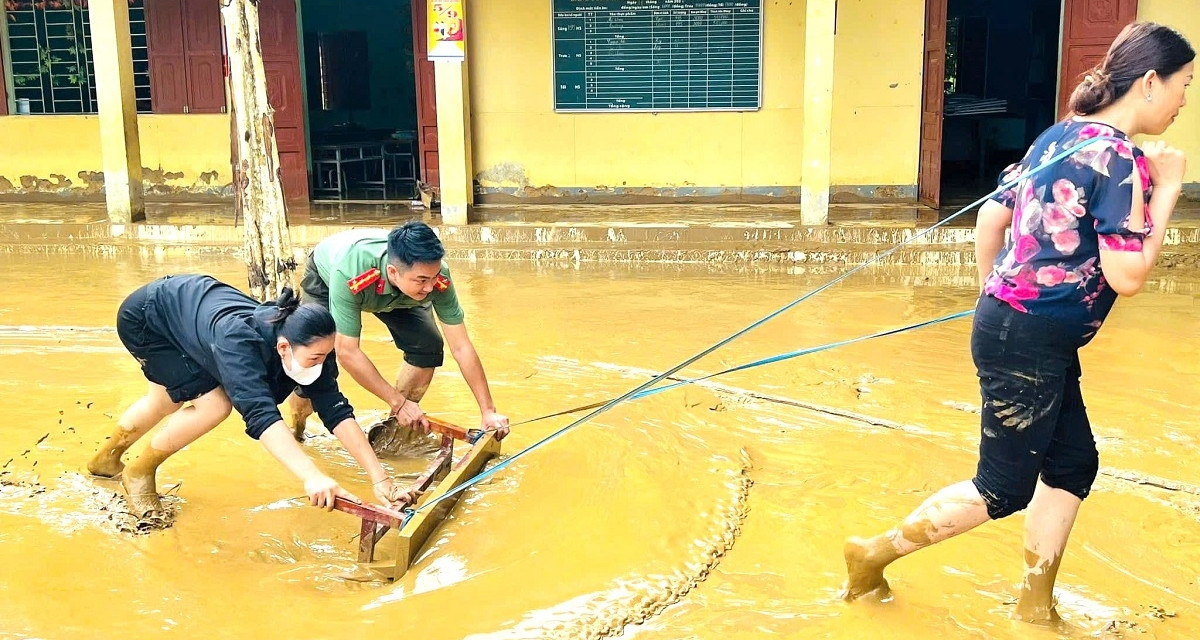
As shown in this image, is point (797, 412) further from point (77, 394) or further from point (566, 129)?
point (566, 129)

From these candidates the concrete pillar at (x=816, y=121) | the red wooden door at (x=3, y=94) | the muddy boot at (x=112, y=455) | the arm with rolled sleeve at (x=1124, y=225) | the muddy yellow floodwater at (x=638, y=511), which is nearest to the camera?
the arm with rolled sleeve at (x=1124, y=225)

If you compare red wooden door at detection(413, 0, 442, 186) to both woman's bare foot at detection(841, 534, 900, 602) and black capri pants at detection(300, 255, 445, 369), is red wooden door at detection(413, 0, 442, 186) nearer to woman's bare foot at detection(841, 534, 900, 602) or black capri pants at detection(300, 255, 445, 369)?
black capri pants at detection(300, 255, 445, 369)

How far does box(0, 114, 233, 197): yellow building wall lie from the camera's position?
480 inches

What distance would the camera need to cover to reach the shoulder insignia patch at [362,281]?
3998mm

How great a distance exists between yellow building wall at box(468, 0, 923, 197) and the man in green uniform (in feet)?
24.7

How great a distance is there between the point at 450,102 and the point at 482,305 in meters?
3.25

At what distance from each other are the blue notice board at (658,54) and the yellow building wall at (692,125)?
139 millimetres

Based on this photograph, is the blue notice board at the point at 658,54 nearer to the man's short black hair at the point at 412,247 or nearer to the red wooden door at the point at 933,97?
the red wooden door at the point at 933,97

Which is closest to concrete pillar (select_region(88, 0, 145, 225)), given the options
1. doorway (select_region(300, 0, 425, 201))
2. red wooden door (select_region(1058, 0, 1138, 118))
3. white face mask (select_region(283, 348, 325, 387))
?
doorway (select_region(300, 0, 425, 201))

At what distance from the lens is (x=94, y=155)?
1238 centimetres

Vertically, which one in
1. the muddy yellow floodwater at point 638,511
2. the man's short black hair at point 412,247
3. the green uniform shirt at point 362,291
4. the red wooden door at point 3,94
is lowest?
the muddy yellow floodwater at point 638,511

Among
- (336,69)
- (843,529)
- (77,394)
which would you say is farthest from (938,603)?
(336,69)

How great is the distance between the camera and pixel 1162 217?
2629 mm

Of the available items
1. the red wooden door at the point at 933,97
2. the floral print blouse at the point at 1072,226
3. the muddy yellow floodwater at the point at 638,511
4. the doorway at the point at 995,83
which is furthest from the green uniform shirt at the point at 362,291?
the doorway at the point at 995,83
